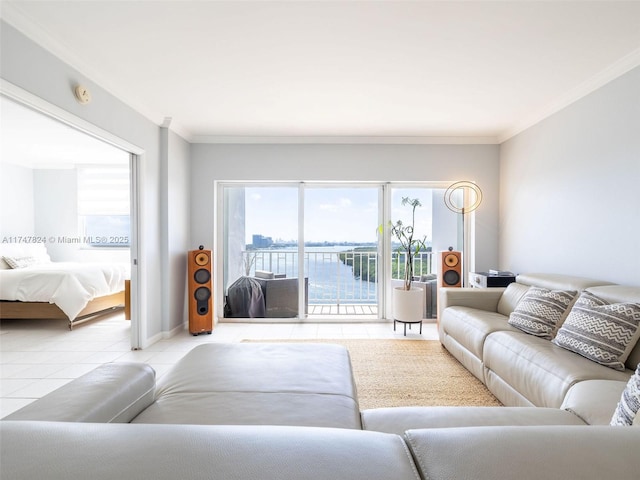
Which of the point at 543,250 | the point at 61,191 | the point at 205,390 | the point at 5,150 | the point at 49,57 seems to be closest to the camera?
the point at 205,390

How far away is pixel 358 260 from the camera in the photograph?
4703 millimetres

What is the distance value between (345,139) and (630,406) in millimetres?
3719

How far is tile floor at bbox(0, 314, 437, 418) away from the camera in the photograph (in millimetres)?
2575

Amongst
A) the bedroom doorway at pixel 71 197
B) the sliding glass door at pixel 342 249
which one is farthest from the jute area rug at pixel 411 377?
the bedroom doorway at pixel 71 197

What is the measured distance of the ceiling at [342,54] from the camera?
6.12 feet

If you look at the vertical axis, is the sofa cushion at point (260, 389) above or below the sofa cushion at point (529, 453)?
below

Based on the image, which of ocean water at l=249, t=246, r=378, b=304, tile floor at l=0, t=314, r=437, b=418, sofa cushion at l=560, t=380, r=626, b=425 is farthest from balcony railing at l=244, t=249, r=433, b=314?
sofa cushion at l=560, t=380, r=626, b=425

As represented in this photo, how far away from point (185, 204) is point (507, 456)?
4224 millimetres

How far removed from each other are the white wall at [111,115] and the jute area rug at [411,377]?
220 centimetres

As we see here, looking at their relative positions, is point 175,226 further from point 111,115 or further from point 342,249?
point 342,249

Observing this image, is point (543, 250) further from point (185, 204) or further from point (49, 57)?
point (49, 57)

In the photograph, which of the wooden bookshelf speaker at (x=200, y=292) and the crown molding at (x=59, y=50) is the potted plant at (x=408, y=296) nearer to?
the wooden bookshelf speaker at (x=200, y=292)

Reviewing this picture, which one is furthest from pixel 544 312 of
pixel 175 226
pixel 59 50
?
pixel 59 50

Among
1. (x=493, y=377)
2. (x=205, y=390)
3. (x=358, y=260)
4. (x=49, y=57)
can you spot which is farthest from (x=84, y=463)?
(x=358, y=260)
